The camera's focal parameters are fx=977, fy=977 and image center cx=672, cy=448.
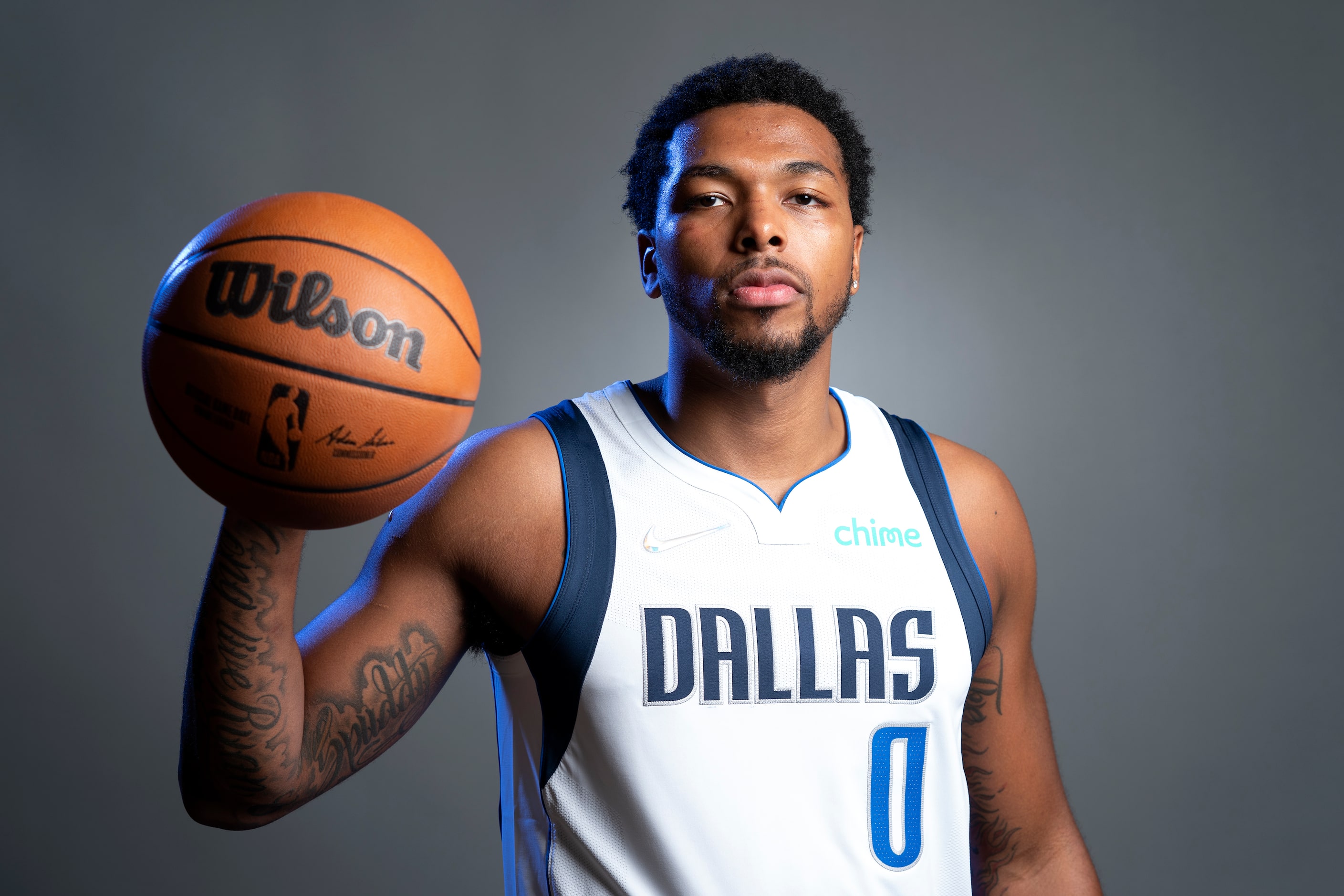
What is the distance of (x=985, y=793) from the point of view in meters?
1.72

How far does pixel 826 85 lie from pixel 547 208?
3.12 feet

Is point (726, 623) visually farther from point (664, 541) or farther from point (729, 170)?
point (729, 170)

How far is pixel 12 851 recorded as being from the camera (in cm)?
276

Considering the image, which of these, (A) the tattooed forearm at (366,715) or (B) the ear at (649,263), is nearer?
(A) the tattooed forearm at (366,715)

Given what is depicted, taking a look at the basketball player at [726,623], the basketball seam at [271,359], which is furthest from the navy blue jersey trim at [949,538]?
the basketball seam at [271,359]

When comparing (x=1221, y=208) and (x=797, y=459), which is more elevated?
(x=1221, y=208)

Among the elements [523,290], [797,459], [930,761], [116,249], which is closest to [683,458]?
[797,459]

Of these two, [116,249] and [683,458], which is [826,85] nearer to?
[683,458]

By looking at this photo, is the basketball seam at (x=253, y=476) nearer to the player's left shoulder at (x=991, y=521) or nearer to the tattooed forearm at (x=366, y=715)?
the tattooed forearm at (x=366, y=715)

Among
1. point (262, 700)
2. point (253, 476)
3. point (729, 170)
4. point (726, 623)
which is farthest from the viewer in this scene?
point (729, 170)

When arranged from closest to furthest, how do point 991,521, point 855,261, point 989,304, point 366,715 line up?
point 366,715 < point 991,521 < point 855,261 < point 989,304

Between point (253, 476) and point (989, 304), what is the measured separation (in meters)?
2.57

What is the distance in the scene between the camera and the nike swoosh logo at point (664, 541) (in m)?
1.52

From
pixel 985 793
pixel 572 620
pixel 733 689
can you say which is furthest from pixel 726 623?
pixel 985 793
